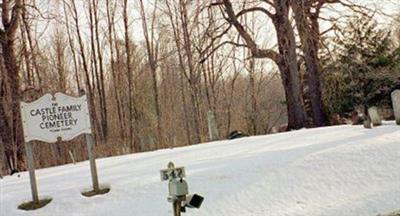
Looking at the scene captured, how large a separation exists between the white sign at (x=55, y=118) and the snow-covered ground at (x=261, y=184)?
813 millimetres

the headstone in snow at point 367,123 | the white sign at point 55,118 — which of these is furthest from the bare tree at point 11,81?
the headstone in snow at point 367,123

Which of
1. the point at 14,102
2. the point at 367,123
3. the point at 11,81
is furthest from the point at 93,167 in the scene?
the point at 11,81

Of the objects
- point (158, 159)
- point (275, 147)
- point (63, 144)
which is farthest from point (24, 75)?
point (275, 147)

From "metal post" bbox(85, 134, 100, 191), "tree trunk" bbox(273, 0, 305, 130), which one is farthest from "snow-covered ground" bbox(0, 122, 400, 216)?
"tree trunk" bbox(273, 0, 305, 130)

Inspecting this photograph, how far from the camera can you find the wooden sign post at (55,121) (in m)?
6.61

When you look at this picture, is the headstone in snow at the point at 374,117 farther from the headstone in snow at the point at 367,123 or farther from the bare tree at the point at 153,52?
the bare tree at the point at 153,52

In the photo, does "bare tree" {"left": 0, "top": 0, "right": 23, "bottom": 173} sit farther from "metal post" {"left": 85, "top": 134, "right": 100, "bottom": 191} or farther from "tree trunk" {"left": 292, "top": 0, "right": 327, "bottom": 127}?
"tree trunk" {"left": 292, "top": 0, "right": 327, "bottom": 127}

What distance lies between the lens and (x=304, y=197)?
609 centimetres

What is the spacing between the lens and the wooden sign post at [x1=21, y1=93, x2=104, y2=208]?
6615 millimetres

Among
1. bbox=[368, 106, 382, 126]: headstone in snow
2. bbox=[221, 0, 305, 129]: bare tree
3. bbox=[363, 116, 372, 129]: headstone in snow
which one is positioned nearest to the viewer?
bbox=[363, 116, 372, 129]: headstone in snow

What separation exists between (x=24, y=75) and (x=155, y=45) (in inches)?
314

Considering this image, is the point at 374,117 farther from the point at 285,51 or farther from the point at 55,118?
the point at 55,118

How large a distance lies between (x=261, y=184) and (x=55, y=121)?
3135 mm

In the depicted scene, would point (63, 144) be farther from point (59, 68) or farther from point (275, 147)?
A: point (275, 147)
